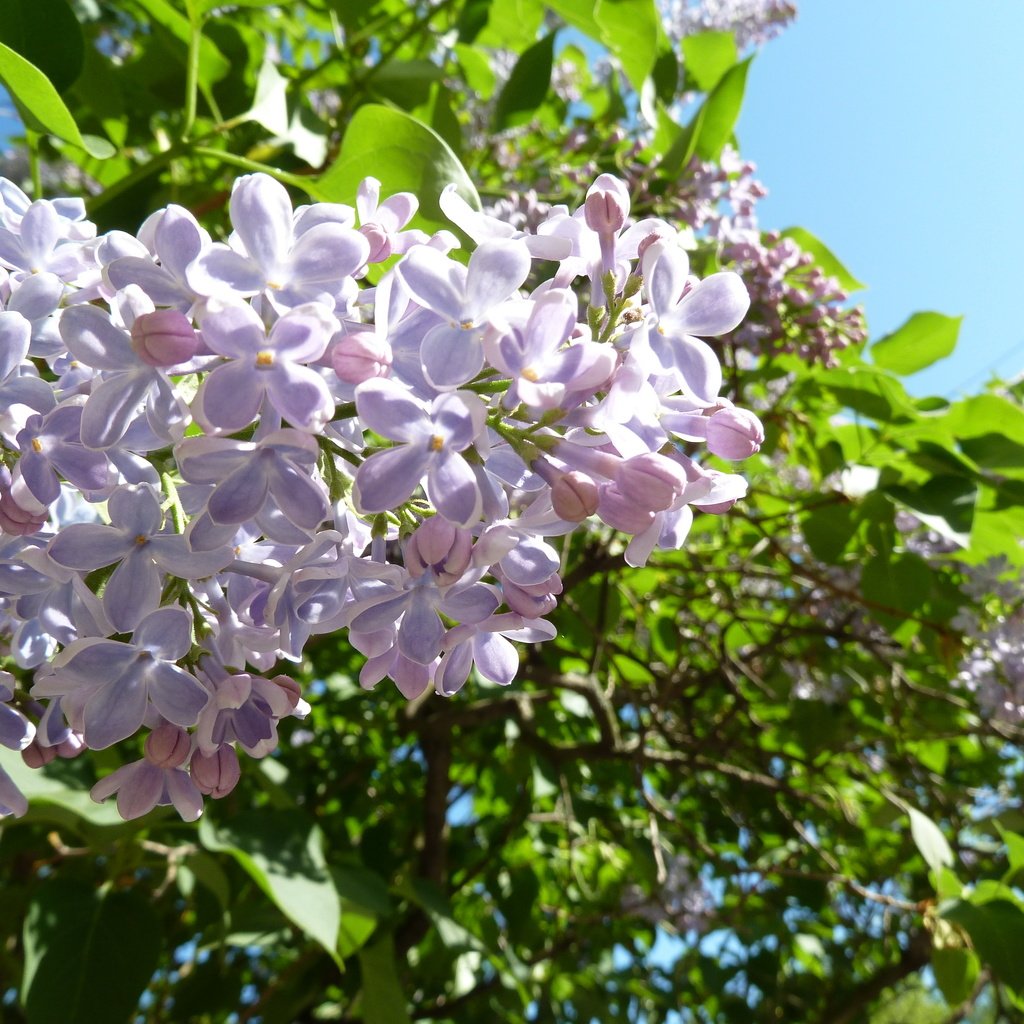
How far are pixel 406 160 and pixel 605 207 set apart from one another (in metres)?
0.37

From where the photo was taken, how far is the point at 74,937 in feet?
4.49

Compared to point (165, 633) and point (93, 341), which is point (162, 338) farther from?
point (165, 633)

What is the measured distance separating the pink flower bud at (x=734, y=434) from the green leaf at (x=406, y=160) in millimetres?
429

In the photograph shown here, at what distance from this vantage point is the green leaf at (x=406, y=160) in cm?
90

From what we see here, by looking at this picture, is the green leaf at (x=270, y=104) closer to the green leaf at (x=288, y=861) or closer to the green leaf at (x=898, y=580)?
the green leaf at (x=288, y=861)

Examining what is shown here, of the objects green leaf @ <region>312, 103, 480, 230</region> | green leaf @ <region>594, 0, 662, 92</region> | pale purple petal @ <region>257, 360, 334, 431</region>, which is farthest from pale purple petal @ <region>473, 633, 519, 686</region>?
green leaf @ <region>594, 0, 662, 92</region>

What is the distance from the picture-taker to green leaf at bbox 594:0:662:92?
5.05 ft

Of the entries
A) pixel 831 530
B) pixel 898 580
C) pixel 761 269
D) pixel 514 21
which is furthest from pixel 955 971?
pixel 514 21

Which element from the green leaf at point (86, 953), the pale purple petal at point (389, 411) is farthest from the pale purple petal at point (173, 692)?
the green leaf at point (86, 953)

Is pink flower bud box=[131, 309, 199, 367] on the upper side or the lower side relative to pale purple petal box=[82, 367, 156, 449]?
upper

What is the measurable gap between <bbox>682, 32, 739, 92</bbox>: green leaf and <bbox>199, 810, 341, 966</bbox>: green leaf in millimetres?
1648

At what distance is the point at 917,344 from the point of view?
1.76 m

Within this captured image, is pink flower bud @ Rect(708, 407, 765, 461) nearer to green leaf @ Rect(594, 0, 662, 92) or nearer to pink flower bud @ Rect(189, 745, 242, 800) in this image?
pink flower bud @ Rect(189, 745, 242, 800)

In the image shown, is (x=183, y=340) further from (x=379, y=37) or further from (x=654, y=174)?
(x=379, y=37)
